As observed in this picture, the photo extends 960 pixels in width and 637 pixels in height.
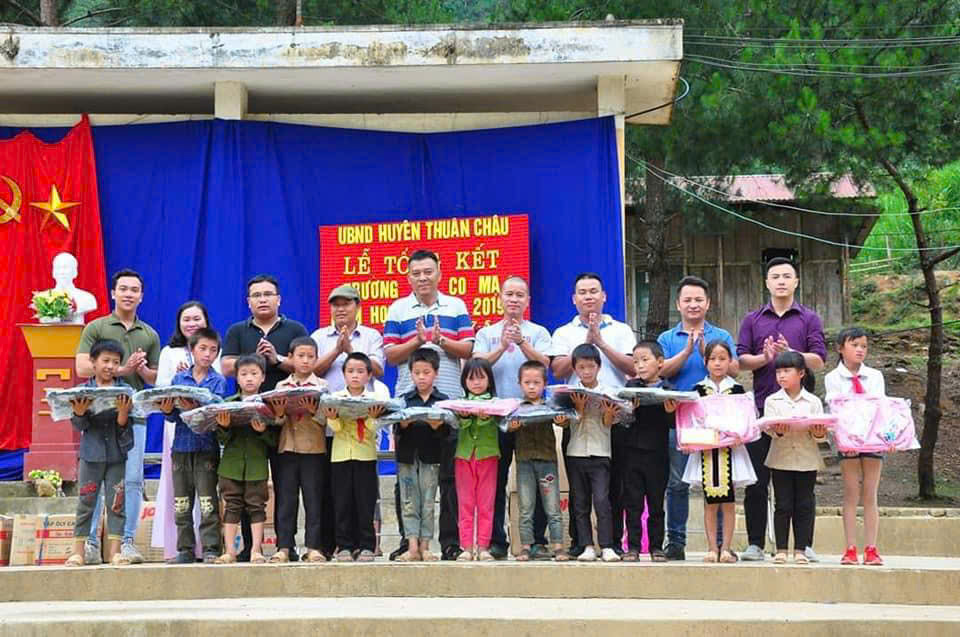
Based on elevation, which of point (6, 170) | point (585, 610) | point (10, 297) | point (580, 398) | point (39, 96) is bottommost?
point (585, 610)

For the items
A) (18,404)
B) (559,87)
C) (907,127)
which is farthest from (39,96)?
(907,127)

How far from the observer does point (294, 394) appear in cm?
678

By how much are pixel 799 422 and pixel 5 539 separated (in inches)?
172

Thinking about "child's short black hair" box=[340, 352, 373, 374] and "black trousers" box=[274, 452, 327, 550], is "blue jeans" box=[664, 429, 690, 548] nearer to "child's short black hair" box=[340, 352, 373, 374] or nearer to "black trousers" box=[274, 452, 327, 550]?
"child's short black hair" box=[340, 352, 373, 374]

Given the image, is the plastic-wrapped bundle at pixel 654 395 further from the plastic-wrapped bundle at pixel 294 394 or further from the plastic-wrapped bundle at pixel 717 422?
the plastic-wrapped bundle at pixel 294 394

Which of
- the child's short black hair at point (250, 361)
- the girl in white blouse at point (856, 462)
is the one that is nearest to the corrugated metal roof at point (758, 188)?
the girl in white blouse at point (856, 462)

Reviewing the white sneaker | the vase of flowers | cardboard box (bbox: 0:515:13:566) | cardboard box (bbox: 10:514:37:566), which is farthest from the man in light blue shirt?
the vase of flowers

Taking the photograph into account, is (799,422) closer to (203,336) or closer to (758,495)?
(758,495)

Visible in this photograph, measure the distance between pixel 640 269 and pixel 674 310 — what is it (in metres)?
0.96

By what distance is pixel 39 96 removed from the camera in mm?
10289

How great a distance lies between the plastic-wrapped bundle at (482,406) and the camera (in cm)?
678

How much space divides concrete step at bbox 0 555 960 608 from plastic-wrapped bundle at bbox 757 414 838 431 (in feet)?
2.24

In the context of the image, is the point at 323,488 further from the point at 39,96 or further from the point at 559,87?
the point at 39,96

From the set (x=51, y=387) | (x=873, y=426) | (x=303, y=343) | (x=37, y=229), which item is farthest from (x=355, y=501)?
(x=37, y=229)
